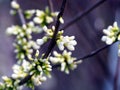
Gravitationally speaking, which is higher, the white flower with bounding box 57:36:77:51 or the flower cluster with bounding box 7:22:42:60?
the flower cluster with bounding box 7:22:42:60

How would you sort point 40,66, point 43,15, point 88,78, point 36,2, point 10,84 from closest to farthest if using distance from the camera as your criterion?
point 40,66
point 10,84
point 43,15
point 36,2
point 88,78

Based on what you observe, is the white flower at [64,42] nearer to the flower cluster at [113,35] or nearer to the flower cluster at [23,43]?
the flower cluster at [113,35]

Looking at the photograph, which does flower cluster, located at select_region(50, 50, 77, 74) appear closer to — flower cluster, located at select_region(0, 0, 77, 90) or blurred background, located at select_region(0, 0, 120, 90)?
flower cluster, located at select_region(0, 0, 77, 90)

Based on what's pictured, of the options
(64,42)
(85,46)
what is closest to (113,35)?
(64,42)

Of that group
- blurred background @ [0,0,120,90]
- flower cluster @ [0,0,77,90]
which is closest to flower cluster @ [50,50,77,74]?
flower cluster @ [0,0,77,90]

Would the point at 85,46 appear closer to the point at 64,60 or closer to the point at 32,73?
the point at 64,60

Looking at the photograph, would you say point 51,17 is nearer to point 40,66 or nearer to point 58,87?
point 40,66

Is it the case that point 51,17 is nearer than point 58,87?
Yes

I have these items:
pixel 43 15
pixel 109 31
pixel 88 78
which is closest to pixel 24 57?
pixel 43 15

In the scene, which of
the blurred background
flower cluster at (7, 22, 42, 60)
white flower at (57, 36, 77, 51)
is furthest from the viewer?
the blurred background

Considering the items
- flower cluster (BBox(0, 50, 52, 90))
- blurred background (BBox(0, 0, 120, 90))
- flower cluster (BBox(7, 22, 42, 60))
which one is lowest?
flower cluster (BBox(0, 50, 52, 90))
